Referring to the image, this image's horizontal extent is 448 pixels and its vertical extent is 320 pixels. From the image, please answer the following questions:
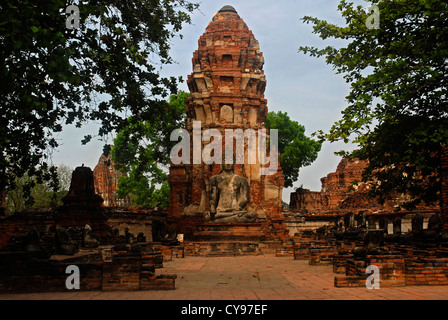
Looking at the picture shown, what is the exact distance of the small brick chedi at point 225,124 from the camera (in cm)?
2038

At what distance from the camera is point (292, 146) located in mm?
36406

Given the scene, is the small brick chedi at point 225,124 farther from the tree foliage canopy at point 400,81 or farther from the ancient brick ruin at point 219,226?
the tree foliage canopy at point 400,81

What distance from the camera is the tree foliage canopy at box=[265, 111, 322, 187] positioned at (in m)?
36.0

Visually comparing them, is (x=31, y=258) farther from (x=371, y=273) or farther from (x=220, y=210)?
(x=220, y=210)

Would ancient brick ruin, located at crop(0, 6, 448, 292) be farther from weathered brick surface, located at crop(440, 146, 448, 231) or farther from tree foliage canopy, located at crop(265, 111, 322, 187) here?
tree foliage canopy, located at crop(265, 111, 322, 187)

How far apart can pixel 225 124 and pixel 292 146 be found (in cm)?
1664

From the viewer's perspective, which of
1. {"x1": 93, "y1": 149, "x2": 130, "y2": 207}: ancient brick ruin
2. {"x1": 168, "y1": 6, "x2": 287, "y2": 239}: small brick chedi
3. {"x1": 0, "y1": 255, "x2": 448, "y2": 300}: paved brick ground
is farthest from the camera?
{"x1": 93, "y1": 149, "x2": 130, "y2": 207}: ancient brick ruin

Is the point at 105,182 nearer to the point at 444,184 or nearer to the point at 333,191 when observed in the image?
the point at 333,191

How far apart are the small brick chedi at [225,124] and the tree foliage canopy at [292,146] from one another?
13.5 metres

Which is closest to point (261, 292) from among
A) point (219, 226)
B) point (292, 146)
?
point (219, 226)

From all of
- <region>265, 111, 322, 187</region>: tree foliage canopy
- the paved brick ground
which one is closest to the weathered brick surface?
the paved brick ground

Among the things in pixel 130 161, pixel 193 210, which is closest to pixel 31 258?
pixel 193 210

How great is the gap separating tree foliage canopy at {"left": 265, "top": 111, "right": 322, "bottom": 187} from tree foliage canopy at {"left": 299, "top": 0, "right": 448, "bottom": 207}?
23.6 m
